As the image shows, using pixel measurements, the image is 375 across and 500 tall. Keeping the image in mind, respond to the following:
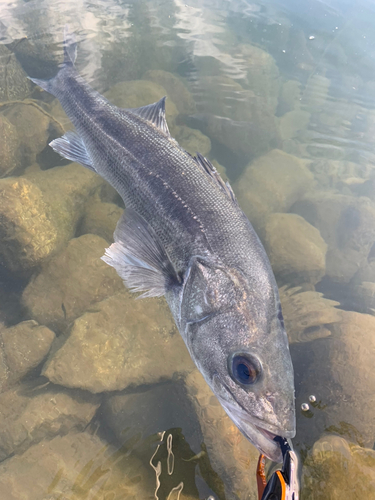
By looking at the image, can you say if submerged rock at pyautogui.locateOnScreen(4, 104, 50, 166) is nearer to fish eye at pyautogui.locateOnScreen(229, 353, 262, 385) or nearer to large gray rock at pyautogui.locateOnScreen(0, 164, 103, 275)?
large gray rock at pyautogui.locateOnScreen(0, 164, 103, 275)

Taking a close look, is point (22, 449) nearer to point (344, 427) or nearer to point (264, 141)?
point (344, 427)

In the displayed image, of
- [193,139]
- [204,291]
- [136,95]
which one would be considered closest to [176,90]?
[136,95]

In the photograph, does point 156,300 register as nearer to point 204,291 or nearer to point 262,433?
point 204,291

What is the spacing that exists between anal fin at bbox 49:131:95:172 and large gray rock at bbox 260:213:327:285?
2898mm

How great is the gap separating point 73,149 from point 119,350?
254 centimetres

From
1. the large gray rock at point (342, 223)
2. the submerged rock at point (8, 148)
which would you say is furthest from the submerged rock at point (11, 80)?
the large gray rock at point (342, 223)

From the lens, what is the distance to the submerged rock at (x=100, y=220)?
4.59 m

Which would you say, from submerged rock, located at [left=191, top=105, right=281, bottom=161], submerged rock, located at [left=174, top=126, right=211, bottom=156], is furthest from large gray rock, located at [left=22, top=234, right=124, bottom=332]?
submerged rock, located at [left=191, top=105, right=281, bottom=161]

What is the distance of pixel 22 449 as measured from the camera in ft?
10.2

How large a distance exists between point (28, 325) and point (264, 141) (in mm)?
5985

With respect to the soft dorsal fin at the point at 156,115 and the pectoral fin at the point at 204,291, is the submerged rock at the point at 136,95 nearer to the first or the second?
the soft dorsal fin at the point at 156,115

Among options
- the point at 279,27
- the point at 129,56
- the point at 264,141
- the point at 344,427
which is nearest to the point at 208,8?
the point at 279,27

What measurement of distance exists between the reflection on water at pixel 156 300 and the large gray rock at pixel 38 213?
0.06 feet

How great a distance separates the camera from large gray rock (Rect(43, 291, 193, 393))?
136 inches
